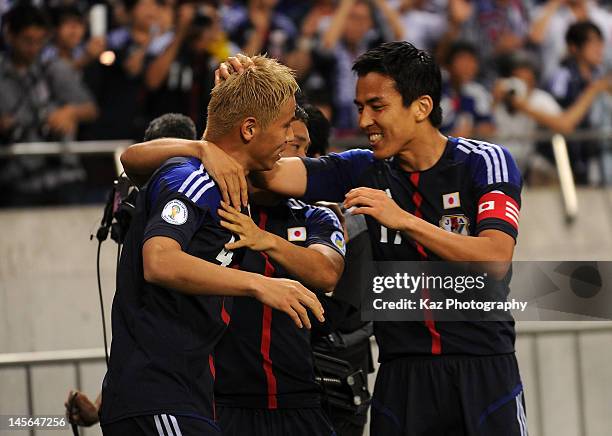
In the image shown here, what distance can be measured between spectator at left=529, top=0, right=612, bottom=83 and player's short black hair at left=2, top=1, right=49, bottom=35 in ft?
15.2

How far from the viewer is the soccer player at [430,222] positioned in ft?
13.4

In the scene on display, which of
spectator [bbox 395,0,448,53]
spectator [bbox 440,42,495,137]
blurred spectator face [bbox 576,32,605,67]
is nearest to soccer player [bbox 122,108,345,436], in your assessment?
spectator [bbox 440,42,495,137]

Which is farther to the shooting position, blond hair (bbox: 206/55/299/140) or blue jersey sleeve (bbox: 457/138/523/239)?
blue jersey sleeve (bbox: 457/138/523/239)

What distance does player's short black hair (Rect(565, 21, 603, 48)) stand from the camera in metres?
9.48

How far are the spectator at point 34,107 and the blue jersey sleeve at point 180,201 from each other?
14.7 ft

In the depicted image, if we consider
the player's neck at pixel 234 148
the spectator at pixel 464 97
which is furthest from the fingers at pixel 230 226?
the spectator at pixel 464 97

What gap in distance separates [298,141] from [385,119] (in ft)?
2.07

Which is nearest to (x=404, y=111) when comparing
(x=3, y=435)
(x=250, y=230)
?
(x=250, y=230)

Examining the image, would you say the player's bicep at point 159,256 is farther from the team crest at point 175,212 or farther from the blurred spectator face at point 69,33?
the blurred spectator face at point 69,33

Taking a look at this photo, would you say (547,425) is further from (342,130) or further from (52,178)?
(52,178)

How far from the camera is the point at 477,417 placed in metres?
4.09

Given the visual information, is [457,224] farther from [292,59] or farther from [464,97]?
[464,97]

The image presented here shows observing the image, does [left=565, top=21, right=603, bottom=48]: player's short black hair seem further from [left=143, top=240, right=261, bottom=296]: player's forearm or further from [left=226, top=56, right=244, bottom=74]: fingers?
[left=143, top=240, right=261, bottom=296]: player's forearm

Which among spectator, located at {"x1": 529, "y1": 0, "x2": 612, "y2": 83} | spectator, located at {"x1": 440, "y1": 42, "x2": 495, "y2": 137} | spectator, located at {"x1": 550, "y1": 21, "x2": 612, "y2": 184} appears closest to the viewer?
spectator, located at {"x1": 440, "y1": 42, "x2": 495, "y2": 137}
